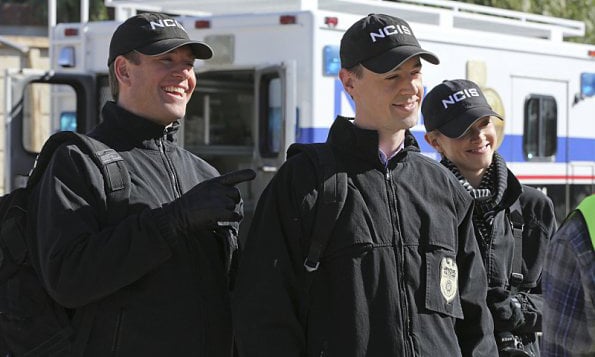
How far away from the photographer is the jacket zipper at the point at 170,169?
314 centimetres

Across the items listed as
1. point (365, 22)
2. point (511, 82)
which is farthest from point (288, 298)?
point (511, 82)

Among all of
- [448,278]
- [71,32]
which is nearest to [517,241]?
[448,278]

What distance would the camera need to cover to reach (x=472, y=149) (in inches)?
157

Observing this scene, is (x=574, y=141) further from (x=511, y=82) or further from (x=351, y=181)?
(x=351, y=181)

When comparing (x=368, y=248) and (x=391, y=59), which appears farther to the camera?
(x=391, y=59)

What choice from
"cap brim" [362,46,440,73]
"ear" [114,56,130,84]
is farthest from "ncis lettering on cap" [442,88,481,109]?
"ear" [114,56,130,84]

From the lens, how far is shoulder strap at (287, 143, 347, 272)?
2826 mm

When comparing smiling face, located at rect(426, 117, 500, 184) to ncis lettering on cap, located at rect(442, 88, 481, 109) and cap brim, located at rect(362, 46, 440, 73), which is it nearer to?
ncis lettering on cap, located at rect(442, 88, 481, 109)

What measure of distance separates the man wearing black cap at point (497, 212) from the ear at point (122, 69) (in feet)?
4.16

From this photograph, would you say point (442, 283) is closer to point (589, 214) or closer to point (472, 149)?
point (589, 214)

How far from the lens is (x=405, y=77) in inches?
119

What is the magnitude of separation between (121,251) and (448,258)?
0.88 meters

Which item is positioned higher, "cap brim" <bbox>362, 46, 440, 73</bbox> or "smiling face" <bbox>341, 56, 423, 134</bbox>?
"cap brim" <bbox>362, 46, 440, 73</bbox>

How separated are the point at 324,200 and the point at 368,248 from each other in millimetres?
170
